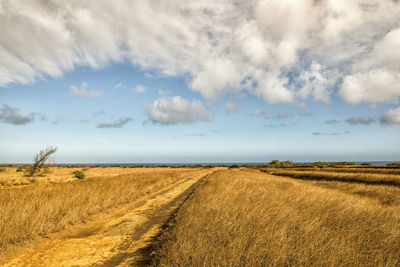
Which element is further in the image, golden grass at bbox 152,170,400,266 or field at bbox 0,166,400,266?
field at bbox 0,166,400,266

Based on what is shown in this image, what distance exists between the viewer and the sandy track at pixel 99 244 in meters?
5.55

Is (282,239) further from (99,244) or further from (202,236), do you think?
(99,244)

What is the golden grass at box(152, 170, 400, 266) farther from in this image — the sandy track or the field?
the sandy track

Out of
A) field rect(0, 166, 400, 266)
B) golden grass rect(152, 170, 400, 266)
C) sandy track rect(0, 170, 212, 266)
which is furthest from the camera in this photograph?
sandy track rect(0, 170, 212, 266)

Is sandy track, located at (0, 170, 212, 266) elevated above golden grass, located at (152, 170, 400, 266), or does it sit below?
below

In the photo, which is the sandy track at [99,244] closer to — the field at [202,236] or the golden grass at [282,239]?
the field at [202,236]

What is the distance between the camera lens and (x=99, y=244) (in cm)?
672

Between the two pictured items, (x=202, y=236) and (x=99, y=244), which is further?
(x=99, y=244)

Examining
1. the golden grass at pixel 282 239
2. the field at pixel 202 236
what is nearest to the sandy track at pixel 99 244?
the field at pixel 202 236

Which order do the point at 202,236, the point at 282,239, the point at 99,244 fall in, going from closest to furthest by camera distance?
the point at 282,239, the point at 202,236, the point at 99,244

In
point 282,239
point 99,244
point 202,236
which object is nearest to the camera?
point 282,239

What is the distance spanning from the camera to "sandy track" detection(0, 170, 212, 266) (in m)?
5.55

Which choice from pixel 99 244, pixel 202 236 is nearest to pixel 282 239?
pixel 202 236

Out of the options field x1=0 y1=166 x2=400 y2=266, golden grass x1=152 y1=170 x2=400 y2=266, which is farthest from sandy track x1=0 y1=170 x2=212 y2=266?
golden grass x1=152 y1=170 x2=400 y2=266
